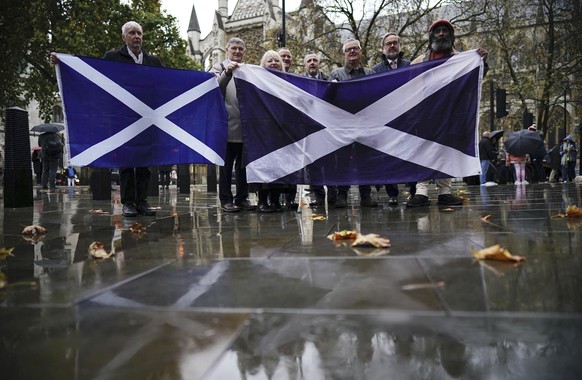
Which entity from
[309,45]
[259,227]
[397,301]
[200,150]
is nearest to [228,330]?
[397,301]

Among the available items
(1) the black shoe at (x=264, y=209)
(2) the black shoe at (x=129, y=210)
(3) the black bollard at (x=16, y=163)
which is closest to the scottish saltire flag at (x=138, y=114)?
(2) the black shoe at (x=129, y=210)

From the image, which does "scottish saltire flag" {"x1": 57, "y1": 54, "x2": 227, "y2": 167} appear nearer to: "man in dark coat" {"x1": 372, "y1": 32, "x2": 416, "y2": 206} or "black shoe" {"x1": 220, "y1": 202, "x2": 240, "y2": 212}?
"black shoe" {"x1": 220, "y1": 202, "x2": 240, "y2": 212}

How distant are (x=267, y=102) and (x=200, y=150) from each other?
1.03m

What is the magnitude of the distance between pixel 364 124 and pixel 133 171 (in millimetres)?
2919

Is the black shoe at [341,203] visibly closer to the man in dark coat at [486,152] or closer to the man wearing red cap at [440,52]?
the man wearing red cap at [440,52]

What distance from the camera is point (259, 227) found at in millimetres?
4023

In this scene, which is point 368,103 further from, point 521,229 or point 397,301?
point 397,301

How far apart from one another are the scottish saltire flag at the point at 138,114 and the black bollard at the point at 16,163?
284 centimetres

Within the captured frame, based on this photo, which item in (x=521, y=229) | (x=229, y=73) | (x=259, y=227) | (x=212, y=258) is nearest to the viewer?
(x=212, y=258)

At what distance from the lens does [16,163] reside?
7.16 metres

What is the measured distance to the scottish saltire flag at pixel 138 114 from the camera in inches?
197

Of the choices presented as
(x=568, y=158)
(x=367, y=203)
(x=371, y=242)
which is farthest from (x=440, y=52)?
(x=568, y=158)

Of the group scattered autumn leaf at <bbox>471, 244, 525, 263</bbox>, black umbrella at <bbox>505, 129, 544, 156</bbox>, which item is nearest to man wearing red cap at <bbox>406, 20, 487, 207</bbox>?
scattered autumn leaf at <bbox>471, 244, 525, 263</bbox>

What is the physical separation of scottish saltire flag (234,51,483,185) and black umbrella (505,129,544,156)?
930cm
